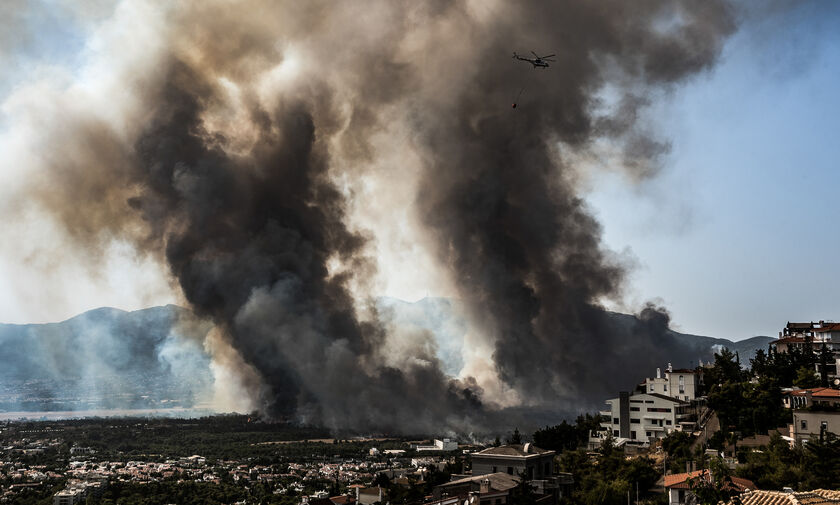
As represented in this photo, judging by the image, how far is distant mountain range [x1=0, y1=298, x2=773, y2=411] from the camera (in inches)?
5709

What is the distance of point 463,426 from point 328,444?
16.6 metres

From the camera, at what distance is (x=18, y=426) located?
104375mm

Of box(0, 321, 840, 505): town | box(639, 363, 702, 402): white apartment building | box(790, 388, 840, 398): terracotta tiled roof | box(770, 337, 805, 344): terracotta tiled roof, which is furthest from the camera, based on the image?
box(639, 363, 702, 402): white apartment building

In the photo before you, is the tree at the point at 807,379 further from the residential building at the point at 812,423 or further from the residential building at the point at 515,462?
the residential building at the point at 515,462

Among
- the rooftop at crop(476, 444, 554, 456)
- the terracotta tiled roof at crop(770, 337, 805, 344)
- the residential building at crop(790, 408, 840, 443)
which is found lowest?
the rooftop at crop(476, 444, 554, 456)

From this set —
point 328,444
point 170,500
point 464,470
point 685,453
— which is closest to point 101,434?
point 328,444

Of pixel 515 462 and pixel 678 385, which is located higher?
pixel 678 385

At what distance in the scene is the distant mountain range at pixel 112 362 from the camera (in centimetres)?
14500

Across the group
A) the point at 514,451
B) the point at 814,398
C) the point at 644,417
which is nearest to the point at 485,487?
the point at 514,451

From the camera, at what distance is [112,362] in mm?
170875

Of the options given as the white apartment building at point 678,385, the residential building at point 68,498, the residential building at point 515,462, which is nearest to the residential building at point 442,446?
the white apartment building at point 678,385

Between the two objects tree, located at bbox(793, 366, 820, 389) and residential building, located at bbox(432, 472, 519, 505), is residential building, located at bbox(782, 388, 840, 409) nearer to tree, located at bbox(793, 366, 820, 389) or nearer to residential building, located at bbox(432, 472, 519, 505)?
tree, located at bbox(793, 366, 820, 389)

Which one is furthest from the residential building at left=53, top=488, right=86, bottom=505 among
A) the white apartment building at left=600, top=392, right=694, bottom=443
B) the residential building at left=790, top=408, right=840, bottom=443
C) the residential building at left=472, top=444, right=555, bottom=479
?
the residential building at left=790, top=408, right=840, bottom=443

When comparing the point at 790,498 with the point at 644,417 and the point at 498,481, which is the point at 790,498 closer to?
the point at 498,481
